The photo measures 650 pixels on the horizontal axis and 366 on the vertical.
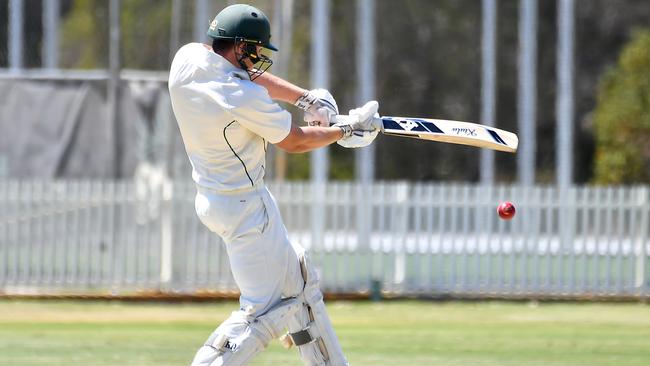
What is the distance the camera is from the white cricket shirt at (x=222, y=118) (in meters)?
5.89

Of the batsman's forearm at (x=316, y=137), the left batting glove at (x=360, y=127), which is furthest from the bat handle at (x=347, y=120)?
the batsman's forearm at (x=316, y=137)

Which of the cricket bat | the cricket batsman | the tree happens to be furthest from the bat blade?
the tree

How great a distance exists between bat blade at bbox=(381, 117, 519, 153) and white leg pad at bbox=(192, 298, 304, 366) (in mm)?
1088

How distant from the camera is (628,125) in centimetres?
2428

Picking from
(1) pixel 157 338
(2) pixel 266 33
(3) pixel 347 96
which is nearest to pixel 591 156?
(3) pixel 347 96

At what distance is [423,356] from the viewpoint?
883 cm

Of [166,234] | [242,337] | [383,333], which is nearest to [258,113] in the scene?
[242,337]

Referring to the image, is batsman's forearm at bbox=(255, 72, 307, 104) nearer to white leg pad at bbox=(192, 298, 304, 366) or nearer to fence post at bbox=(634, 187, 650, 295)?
white leg pad at bbox=(192, 298, 304, 366)

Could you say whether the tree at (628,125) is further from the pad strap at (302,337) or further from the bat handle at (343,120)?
the pad strap at (302,337)

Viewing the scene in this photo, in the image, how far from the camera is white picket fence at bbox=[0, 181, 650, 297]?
46.0 feet

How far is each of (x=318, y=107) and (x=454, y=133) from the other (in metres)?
0.72

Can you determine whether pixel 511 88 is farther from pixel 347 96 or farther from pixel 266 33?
pixel 266 33

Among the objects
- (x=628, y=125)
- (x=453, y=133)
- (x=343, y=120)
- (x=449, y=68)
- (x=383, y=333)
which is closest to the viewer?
(x=343, y=120)

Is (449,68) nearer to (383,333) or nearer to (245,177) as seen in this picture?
(383,333)
